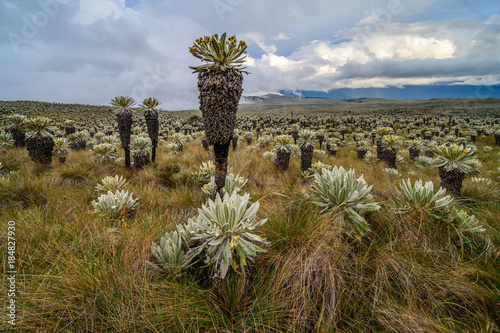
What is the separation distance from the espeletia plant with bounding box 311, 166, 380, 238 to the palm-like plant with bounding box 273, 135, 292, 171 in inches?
198

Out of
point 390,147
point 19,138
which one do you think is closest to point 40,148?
point 19,138

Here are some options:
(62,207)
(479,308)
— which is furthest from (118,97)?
(479,308)

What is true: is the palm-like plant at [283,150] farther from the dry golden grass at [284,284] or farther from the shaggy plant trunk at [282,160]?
the dry golden grass at [284,284]

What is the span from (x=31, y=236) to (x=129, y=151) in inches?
229

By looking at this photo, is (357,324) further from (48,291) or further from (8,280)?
(8,280)

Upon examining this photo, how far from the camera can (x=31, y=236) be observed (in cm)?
247

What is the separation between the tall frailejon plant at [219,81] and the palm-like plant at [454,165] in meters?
6.11

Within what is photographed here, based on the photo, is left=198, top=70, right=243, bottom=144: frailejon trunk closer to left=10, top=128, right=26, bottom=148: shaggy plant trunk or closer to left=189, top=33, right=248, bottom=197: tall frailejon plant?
left=189, top=33, right=248, bottom=197: tall frailejon plant

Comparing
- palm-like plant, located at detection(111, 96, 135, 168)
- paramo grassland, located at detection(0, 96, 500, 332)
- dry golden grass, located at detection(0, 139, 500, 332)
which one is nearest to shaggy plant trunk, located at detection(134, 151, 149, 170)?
palm-like plant, located at detection(111, 96, 135, 168)

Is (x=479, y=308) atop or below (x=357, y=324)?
atop

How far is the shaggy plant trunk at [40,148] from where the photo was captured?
6875 millimetres

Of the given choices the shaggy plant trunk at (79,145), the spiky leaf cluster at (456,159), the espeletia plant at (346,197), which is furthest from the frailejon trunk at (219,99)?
the shaggy plant trunk at (79,145)

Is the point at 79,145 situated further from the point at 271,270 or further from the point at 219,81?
the point at 271,270

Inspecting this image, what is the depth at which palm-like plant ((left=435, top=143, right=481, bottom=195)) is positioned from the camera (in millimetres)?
5426
